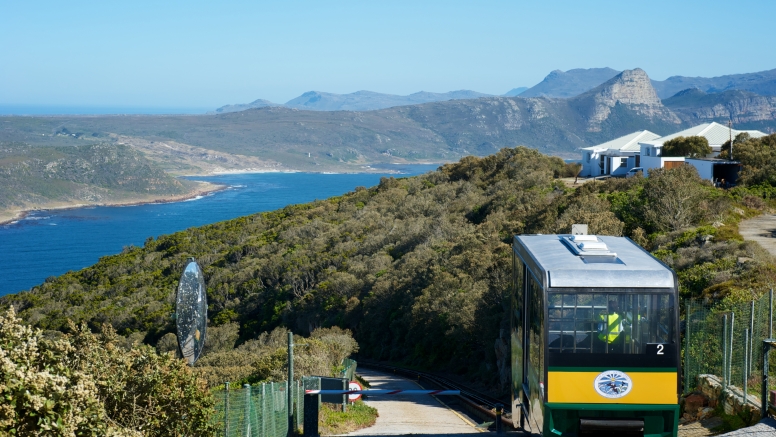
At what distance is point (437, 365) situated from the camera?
2823 centimetres

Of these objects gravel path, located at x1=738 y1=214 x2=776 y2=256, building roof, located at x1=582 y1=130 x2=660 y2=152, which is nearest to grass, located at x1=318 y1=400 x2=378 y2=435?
gravel path, located at x1=738 y1=214 x2=776 y2=256

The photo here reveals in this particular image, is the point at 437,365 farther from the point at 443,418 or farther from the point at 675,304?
the point at 675,304

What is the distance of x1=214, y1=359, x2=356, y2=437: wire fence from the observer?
10344 mm

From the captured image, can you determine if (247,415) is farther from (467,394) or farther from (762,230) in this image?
(762,230)

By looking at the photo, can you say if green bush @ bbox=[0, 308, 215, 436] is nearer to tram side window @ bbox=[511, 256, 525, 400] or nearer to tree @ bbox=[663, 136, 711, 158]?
tram side window @ bbox=[511, 256, 525, 400]

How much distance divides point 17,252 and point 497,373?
107575 millimetres

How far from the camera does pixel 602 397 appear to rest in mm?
8422

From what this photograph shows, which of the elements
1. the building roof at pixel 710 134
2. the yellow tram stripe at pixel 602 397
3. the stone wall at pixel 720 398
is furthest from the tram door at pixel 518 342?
the building roof at pixel 710 134

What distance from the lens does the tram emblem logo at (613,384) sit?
8.39m

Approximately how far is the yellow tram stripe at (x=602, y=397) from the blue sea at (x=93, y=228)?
83.4 m

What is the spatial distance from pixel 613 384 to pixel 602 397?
18 cm

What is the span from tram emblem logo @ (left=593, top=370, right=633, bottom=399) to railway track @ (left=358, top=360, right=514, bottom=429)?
7.42ft

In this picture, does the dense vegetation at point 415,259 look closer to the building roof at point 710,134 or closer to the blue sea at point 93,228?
the building roof at point 710,134

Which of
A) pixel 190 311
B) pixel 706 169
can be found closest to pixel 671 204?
pixel 706 169
